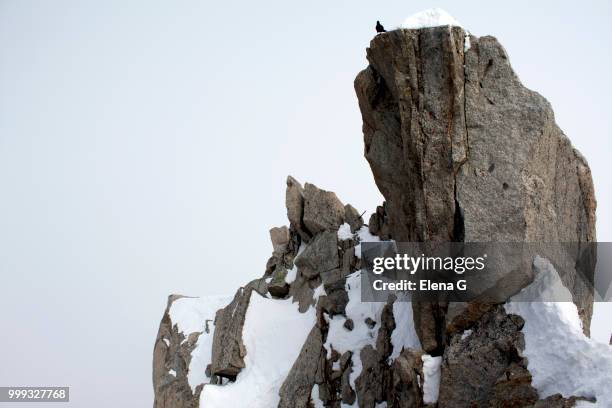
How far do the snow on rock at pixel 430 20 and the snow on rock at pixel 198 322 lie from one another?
22241 mm

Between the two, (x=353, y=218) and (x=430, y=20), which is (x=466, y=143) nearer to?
(x=430, y=20)

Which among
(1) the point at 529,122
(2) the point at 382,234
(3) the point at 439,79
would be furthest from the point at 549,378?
(2) the point at 382,234

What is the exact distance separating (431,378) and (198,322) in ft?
68.0

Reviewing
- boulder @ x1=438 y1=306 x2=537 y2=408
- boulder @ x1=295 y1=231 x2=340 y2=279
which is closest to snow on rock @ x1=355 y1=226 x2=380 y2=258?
boulder @ x1=295 y1=231 x2=340 y2=279

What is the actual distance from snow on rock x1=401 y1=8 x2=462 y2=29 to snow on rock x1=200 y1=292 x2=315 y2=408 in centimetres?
1754

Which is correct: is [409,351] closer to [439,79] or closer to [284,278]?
[439,79]

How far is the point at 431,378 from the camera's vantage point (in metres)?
19.8

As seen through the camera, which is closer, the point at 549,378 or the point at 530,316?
the point at 549,378

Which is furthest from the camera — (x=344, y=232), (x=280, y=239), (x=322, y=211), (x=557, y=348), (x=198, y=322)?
(x=280, y=239)

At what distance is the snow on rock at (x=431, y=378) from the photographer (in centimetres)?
1947

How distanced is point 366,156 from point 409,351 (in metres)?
8.55

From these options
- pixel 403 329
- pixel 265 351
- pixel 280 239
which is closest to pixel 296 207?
pixel 280 239

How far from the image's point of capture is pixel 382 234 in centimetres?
3350

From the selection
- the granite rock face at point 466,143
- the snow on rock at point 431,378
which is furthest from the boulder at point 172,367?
the granite rock face at point 466,143
